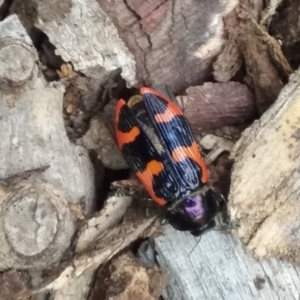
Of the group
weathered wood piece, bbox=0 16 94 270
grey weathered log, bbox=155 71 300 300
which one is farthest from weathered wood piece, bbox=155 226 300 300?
weathered wood piece, bbox=0 16 94 270

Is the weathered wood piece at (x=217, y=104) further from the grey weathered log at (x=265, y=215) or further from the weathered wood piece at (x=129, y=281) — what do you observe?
the weathered wood piece at (x=129, y=281)

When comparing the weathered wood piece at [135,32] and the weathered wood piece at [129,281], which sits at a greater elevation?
the weathered wood piece at [135,32]

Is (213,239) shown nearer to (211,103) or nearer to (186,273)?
(186,273)

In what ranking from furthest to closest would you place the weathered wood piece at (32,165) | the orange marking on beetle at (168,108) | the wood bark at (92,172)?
1. the orange marking on beetle at (168,108)
2. the wood bark at (92,172)
3. the weathered wood piece at (32,165)

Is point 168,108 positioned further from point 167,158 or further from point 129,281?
point 129,281

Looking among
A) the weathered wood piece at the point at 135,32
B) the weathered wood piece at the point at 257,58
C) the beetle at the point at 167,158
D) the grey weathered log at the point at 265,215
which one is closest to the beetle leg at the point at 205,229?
the beetle at the point at 167,158

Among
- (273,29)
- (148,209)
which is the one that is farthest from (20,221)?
(273,29)

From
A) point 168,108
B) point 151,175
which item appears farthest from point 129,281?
point 168,108
